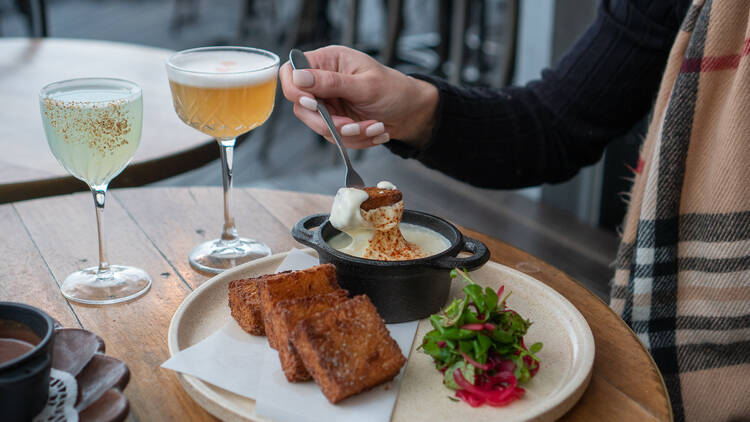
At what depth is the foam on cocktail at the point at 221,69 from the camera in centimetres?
106

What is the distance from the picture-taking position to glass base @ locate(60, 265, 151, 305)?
3.16ft

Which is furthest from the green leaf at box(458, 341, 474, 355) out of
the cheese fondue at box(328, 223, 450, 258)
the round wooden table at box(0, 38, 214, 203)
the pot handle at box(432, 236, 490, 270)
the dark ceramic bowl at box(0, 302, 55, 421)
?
the round wooden table at box(0, 38, 214, 203)

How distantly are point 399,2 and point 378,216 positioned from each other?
2.31 metres

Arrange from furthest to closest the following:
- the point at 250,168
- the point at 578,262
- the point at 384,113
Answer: the point at 250,168, the point at 578,262, the point at 384,113

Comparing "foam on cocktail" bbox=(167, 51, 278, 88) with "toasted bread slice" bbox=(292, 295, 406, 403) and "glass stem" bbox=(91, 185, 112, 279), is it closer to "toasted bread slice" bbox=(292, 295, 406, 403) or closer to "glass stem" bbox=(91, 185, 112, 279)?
"glass stem" bbox=(91, 185, 112, 279)

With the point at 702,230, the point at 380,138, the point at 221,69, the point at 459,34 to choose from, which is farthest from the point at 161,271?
the point at 459,34

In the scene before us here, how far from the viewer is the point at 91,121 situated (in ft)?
3.05

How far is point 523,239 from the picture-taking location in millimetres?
3051

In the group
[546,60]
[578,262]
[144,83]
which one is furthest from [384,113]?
[546,60]

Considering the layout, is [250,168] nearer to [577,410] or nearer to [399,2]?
[399,2]

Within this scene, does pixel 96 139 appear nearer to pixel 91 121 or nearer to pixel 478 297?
pixel 91 121

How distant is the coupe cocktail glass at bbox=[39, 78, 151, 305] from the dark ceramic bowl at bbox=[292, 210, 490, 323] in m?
0.27

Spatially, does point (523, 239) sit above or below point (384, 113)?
below

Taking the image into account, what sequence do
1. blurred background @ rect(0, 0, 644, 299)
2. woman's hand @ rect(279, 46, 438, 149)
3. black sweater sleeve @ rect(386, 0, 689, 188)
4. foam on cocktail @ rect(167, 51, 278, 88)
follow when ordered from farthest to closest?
blurred background @ rect(0, 0, 644, 299) → black sweater sleeve @ rect(386, 0, 689, 188) → woman's hand @ rect(279, 46, 438, 149) → foam on cocktail @ rect(167, 51, 278, 88)
